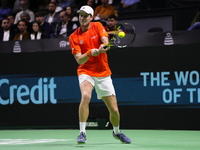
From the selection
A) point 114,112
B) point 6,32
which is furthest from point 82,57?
point 6,32

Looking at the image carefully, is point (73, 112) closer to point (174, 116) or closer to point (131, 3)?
point (174, 116)

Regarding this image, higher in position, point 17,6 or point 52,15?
point 17,6

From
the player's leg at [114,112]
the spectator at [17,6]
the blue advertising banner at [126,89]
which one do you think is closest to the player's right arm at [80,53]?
the player's leg at [114,112]

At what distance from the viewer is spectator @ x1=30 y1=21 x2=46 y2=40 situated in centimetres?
913

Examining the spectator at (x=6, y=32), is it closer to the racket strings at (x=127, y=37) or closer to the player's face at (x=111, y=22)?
the player's face at (x=111, y=22)

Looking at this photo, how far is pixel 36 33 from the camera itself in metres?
9.30


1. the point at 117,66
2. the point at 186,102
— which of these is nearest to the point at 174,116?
the point at 186,102

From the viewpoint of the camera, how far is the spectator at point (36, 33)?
30.0ft

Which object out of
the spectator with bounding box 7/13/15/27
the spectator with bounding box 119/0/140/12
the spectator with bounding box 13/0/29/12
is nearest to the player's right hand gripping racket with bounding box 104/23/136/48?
the spectator with bounding box 119/0/140/12

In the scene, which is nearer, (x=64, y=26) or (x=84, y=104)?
(x=84, y=104)

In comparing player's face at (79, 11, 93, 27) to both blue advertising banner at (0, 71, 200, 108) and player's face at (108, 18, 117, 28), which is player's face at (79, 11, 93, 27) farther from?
player's face at (108, 18, 117, 28)

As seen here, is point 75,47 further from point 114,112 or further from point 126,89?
Result: point 126,89

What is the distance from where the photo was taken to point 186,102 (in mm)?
7211

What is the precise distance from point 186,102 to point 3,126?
4.17 m
